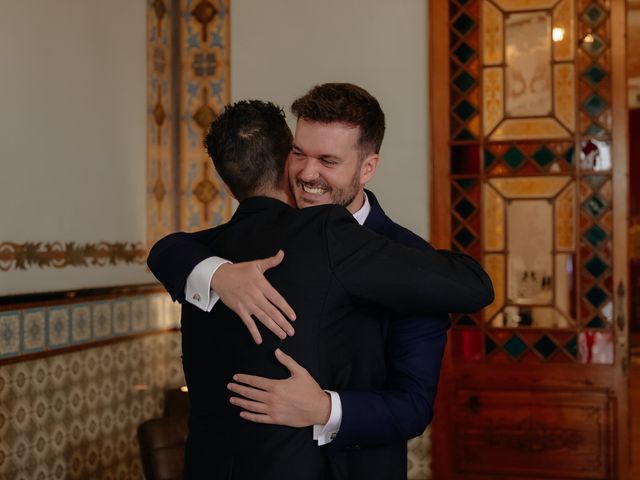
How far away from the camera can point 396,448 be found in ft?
4.75

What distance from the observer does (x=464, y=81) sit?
3645 millimetres

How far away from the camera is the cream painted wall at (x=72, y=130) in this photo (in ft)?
8.91

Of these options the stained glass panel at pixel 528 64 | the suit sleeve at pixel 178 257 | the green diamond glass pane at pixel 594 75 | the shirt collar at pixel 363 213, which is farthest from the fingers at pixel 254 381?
the green diamond glass pane at pixel 594 75

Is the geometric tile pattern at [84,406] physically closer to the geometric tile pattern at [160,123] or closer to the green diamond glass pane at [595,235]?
the geometric tile pattern at [160,123]

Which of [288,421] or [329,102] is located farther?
[329,102]

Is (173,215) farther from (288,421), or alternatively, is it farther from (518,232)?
(288,421)

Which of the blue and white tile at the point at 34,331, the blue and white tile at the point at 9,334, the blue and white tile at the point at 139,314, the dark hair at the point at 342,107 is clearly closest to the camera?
the dark hair at the point at 342,107

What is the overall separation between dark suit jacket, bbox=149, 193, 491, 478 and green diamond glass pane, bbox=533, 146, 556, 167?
228cm

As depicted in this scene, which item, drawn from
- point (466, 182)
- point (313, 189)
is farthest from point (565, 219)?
point (313, 189)

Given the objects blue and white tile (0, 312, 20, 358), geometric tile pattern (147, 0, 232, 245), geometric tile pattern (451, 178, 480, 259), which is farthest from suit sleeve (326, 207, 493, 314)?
geometric tile pattern (147, 0, 232, 245)

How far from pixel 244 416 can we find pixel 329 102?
62cm

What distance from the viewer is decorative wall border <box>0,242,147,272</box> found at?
272cm

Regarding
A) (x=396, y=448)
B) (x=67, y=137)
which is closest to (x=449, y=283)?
(x=396, y=448)

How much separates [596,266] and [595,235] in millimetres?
136
